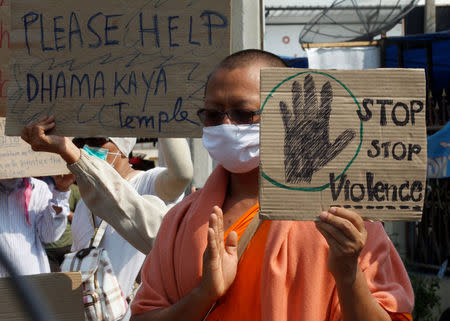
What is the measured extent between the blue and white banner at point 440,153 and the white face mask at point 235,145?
498 cm

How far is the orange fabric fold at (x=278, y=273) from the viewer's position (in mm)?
1771

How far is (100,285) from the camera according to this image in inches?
118

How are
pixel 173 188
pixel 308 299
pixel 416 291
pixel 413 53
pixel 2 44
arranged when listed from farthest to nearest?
pixel 413 53 → pixel 416 291 → pixel 173 188 → pixel 2 44 → pixel 308 299

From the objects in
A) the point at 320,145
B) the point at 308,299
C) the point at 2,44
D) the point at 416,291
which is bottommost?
the point at 416,291

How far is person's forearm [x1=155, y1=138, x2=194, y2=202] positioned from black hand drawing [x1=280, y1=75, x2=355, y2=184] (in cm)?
166

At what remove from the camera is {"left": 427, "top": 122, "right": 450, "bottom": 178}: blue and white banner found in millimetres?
6590

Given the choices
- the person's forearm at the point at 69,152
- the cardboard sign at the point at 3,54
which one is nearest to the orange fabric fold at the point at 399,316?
the person's forearm at the point at 69,152

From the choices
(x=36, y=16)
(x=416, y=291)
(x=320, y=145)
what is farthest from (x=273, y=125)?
(x=416, y=291)

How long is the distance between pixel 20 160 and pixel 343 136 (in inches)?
102

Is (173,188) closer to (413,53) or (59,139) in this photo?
(59,139)

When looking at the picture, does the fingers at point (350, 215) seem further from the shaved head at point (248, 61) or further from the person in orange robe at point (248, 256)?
the shaved head at point (248, 61)

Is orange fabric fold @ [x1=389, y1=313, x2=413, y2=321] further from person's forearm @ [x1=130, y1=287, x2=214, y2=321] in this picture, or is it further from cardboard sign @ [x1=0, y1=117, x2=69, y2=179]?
cardboard sign @ [x1=0, y1=117, x2=69, y2=179]

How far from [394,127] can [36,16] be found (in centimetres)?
140

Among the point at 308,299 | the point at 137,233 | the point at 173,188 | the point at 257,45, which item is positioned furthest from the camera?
the point at 257,45
